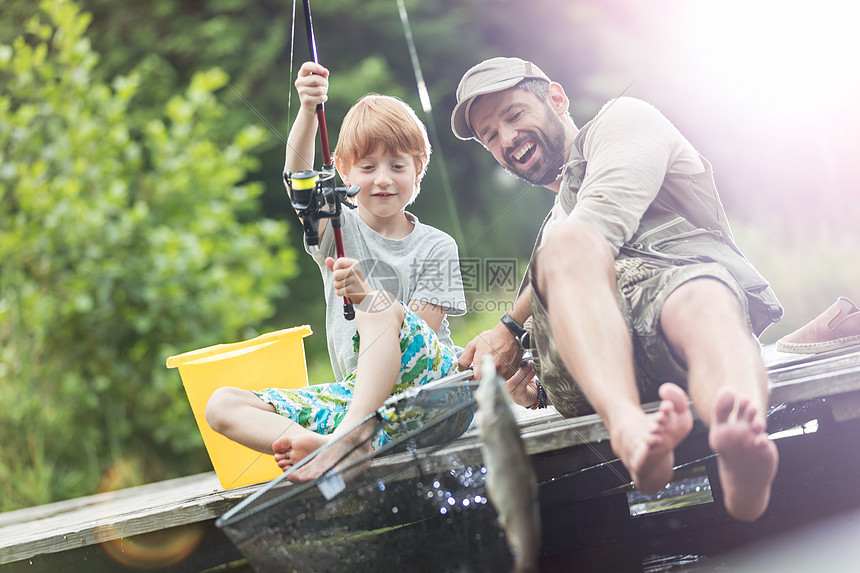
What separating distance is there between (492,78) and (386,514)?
819mm

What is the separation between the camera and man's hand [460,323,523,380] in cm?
146

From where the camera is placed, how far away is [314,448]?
1.26 meters

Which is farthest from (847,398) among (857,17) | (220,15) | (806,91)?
(220,15)

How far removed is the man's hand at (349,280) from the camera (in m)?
1.32

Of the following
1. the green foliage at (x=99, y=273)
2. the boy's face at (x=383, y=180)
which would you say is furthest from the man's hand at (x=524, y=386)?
the green foliage at (x=99, y=273)

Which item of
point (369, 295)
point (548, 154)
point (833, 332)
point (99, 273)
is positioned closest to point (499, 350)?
point (369, 295)

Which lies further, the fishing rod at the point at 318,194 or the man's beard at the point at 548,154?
the man's beard at the point at 548,154

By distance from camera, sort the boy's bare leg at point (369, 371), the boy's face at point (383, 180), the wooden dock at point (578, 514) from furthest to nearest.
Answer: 1. the boy's face at point (383, 180)
2. the wooden dock at point (578, 514)
3. the boy's bare leg at point (369, 371)

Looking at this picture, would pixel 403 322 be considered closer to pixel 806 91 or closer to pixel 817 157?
pixel 806 91

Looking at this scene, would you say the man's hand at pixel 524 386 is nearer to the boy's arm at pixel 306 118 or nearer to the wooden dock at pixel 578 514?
the wooden dock at pixel 578 514

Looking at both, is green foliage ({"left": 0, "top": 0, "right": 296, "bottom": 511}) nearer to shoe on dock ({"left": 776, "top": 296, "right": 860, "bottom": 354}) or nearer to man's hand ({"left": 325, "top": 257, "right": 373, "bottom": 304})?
A: man's hand ({"left": 325, "top": 257, "right": 373, "bottom": 304})

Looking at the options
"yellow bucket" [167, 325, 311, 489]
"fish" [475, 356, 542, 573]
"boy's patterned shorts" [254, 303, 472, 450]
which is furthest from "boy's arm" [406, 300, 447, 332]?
"fish" [475, 356, 542, 573]

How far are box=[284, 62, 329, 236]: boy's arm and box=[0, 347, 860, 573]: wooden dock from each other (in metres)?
0.61

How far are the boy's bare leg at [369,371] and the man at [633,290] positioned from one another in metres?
0.20
